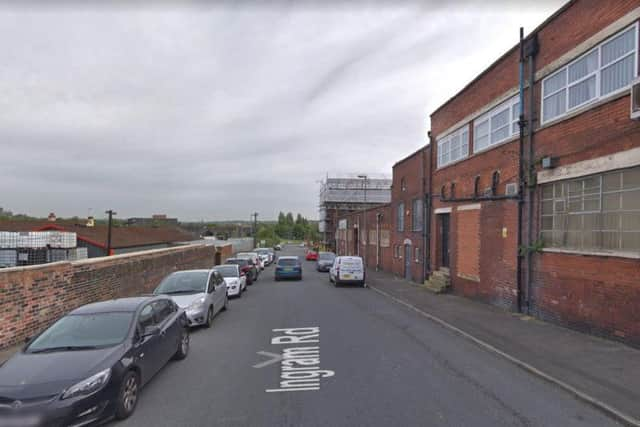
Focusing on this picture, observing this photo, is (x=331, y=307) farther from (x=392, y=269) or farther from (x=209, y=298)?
(x=392, y=269)

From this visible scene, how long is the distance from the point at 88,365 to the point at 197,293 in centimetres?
622

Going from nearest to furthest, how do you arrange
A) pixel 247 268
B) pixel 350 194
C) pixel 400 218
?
pixel 247 268 → pixel 400 218 → pixel 350 194

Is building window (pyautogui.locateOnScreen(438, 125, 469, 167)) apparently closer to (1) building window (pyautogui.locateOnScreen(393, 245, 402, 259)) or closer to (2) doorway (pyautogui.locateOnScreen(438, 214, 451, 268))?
(2) doorway (pyautogui.locateOnScreen(438, 214, 451, 268))

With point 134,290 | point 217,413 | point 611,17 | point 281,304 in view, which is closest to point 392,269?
point 281,304

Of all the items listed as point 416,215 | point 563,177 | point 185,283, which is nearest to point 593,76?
point 563,177

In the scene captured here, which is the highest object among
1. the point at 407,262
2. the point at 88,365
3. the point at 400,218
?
the point at 400,218

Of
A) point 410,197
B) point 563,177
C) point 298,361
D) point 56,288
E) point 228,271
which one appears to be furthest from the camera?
point 410,197

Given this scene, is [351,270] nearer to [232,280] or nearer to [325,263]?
[232,280]

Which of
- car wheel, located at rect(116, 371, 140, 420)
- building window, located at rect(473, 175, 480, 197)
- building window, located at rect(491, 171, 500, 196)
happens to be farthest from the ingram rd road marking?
building window, located at rect(473, 175, 480, 197)

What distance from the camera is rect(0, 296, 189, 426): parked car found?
178 inches

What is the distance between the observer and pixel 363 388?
6.12m

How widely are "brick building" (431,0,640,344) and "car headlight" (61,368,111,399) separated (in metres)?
9.37

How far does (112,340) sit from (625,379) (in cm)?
785

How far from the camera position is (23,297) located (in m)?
8.88
